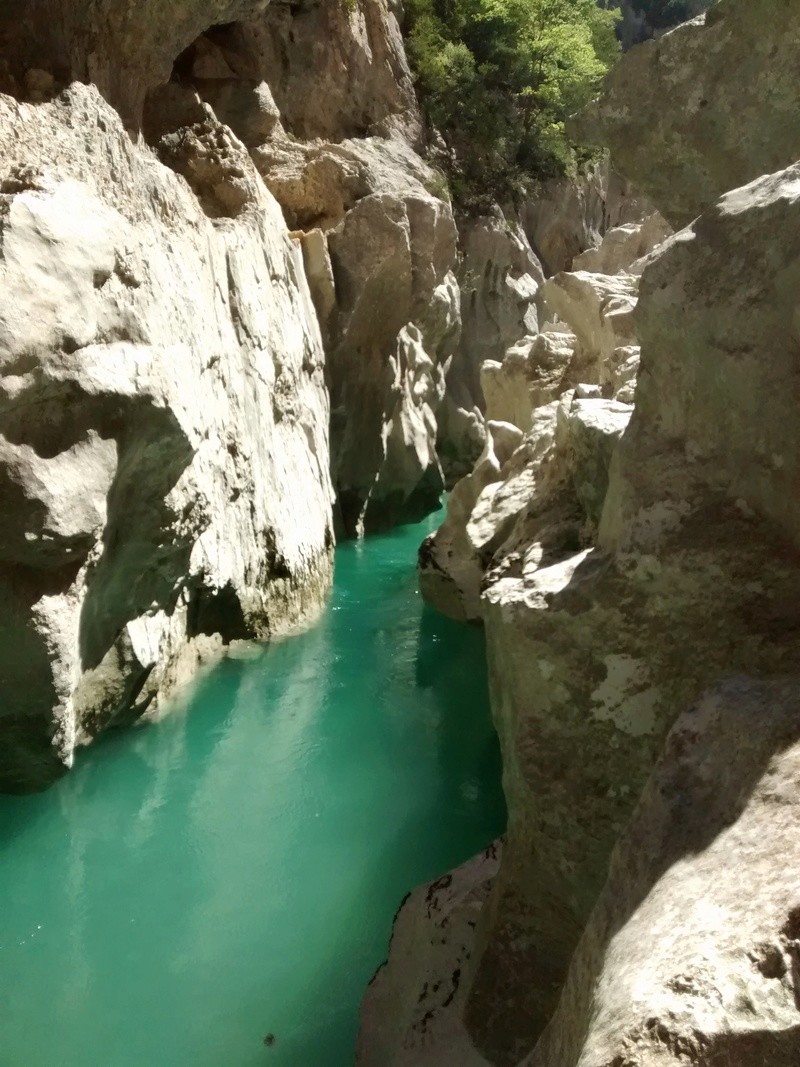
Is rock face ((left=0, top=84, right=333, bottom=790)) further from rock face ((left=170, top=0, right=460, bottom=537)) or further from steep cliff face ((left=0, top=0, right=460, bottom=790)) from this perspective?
rock face ((left=170, top=0, right=460, bottom=537))

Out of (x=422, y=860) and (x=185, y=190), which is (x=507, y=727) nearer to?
(x=422, y=860)

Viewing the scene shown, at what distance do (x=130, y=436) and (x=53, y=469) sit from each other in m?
0.53

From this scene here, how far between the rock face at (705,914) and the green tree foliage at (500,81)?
16.4m

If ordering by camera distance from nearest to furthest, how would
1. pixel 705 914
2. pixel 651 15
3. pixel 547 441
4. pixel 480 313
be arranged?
1. pixel 705 914
2. pixel 547 441
3. pixel 480 313
4. pixel 651 15

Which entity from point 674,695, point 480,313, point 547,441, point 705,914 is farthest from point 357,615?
point 480,313

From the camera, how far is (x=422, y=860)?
4.75 meters

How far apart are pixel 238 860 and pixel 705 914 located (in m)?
3.80

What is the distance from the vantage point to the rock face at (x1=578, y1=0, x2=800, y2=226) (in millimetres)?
3297

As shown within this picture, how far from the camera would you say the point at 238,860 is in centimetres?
479

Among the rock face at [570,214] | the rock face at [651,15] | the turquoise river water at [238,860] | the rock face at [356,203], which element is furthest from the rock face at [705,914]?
the rock face at [651,15]

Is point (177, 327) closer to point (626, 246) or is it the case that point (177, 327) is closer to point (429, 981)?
point (429, 981)

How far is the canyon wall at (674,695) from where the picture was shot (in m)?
1.44

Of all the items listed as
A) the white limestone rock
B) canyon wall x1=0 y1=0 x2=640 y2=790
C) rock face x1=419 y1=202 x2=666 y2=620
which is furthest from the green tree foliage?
rock face x1=419 y1=202 x2=666 y2=620

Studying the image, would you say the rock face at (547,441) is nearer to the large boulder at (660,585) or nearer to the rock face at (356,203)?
the large boulder at (660,585)
